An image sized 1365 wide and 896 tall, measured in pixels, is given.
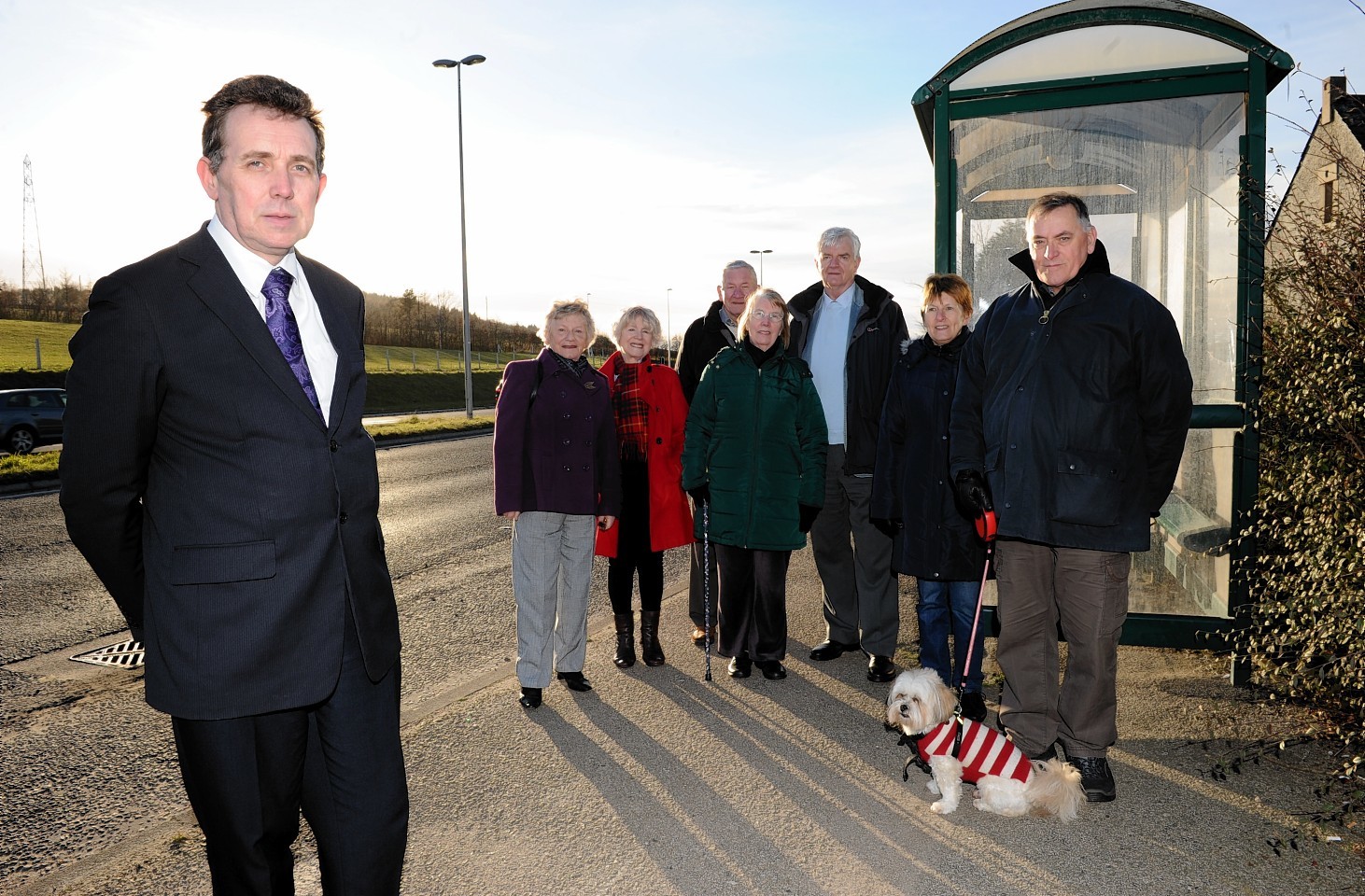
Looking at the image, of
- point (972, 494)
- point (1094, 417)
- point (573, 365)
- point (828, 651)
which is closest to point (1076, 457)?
point (1094, 417)

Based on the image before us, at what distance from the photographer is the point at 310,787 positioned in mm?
2262

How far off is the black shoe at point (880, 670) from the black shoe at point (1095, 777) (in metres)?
1.36

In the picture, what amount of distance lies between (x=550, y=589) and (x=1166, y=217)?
13.4 feet

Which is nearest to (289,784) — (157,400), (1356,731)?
(157,400)

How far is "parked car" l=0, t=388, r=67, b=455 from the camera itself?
62.6 feet

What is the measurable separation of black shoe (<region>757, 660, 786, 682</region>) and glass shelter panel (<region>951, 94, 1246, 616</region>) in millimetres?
2061

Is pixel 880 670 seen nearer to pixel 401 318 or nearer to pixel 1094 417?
pixel 1094 417

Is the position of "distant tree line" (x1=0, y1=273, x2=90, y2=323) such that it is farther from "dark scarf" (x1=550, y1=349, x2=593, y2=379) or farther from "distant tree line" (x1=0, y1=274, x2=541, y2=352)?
"dark scarf" (x1=550, y1=349, x2=593, y2=379)

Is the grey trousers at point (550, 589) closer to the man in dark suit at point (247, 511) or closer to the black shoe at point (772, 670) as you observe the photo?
the black shoe at point (772, 670)

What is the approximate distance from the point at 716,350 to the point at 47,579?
18.7 ft

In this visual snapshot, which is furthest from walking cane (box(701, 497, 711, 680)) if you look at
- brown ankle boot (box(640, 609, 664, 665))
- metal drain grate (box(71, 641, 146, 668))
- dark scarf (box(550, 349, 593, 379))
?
metal drain grate (box(71, 641, 146, 668))

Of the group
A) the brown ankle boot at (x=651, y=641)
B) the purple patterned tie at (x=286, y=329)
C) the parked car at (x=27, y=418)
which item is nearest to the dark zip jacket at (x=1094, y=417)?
the brown ankle boot at (x=651, y=641)

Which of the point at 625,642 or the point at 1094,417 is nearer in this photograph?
the point at 1094,417

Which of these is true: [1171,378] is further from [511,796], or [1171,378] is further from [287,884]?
[287,884]
